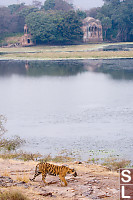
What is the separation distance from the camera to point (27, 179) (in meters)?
14.0

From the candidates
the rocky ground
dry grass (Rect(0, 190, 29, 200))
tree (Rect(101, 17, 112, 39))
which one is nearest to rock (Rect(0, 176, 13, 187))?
the rocky ground

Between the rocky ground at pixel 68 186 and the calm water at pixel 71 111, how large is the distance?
565 cm

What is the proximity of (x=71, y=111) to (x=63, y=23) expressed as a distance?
274ft

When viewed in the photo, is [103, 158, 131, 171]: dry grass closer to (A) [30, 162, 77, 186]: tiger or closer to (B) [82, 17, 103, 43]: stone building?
(A) [30, 162, 77, 186]: tiger

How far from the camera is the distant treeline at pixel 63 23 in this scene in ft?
364

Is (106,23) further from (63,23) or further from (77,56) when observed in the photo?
(77,56)

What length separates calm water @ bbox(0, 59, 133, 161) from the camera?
2392 centimetres

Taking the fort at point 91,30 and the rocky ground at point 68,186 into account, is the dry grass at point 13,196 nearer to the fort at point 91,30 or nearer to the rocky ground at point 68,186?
the rocky ground at point 68,186

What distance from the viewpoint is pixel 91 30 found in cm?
12138

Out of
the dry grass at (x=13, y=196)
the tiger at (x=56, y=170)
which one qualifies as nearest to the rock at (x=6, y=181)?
the tiger at (x=56, y=170)

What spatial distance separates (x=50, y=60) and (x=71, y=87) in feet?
122

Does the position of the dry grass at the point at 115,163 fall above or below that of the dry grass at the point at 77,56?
below

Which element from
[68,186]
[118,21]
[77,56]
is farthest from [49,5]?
[68,186]

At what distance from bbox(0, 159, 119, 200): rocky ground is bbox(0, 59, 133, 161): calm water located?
565cm
